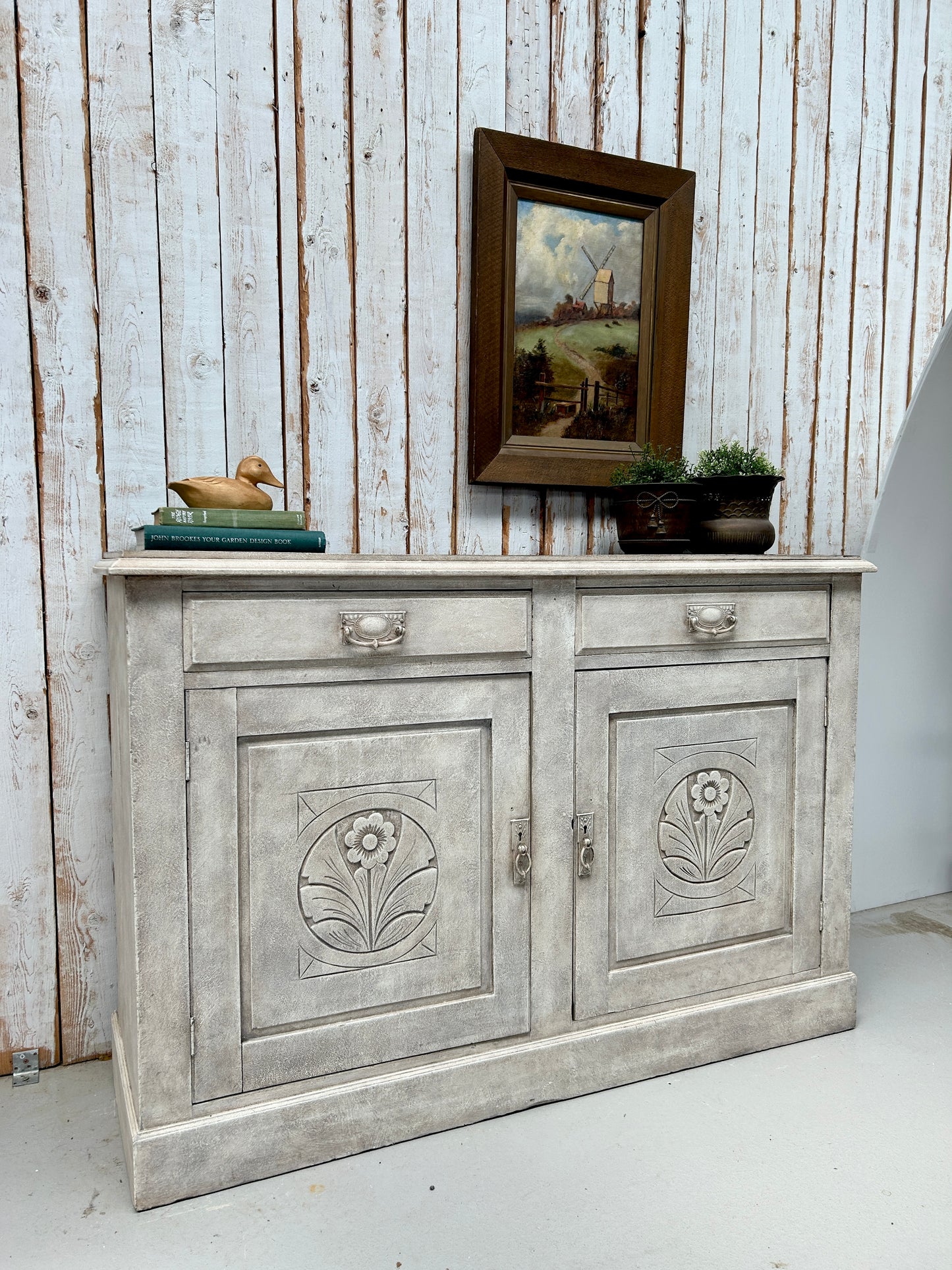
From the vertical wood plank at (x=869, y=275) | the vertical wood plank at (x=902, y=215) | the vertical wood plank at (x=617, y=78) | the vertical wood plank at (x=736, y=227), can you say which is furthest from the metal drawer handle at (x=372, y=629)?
the vertical wood plank at (x=902, y=215)

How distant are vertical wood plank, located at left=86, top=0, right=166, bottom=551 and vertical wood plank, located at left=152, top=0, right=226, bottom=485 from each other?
0.06 ft

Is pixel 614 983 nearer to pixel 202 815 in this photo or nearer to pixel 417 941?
pixel 417 941

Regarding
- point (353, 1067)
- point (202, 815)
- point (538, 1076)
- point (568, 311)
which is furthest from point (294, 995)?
point (568, 311)

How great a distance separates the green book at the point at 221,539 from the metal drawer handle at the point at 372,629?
0.51 feet

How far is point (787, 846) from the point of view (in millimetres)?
1823

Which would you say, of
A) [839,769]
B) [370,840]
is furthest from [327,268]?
[839,769]

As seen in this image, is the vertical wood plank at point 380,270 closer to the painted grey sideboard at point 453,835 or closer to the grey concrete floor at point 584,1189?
the painted grey sideboard at point 453,835

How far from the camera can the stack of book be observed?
4.54 ft

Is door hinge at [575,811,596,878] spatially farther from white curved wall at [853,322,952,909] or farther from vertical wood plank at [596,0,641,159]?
vertical wood plank at [596,0,641,159]

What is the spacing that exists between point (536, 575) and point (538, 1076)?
92cm

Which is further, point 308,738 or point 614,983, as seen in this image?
point 614,983

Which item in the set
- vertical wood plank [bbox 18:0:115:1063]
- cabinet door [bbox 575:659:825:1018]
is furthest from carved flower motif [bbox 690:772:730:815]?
vertical wood plank [bbox 18:0:115:1063]

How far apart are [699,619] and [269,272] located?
3.72 feet

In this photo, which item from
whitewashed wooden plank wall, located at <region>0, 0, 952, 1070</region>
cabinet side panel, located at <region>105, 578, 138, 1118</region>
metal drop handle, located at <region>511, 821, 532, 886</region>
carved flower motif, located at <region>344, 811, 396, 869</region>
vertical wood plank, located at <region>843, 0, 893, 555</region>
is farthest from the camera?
vertical wood plank, located at <region>843, 0, 893, 555</region>
